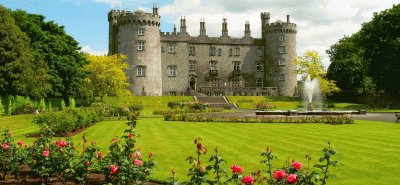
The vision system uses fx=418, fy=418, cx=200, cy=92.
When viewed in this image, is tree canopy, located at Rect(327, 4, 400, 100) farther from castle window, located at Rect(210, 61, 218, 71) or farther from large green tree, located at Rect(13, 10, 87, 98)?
large green tree, located at Rect(13, 10, 87, 98)

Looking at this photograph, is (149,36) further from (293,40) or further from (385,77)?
(385,77)

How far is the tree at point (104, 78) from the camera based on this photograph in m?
60.9

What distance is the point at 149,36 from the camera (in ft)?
238

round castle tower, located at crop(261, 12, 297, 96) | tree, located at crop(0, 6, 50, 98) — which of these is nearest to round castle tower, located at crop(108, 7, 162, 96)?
round castle tower, located at crop(261, 12, 297, 96)

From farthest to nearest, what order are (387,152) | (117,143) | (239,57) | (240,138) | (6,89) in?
(239,57), (6,89), (240,138), (387,152), (117,143)

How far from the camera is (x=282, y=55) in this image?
272 feet

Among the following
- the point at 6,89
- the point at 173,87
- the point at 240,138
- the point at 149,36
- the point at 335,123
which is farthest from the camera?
the point at 173,87

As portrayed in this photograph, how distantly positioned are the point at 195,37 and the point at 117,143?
73.4 m

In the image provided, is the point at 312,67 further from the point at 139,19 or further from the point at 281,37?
the point at 139,19

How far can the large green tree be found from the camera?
46.7 m

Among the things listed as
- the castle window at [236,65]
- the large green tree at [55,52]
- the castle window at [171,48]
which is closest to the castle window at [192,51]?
the castle window at [171,48]

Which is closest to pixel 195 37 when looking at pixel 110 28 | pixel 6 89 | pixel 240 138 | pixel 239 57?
pixel 239 57

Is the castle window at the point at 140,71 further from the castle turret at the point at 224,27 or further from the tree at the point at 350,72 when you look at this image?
the tree at the point at 350,72

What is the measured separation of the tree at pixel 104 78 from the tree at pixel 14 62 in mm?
17730
